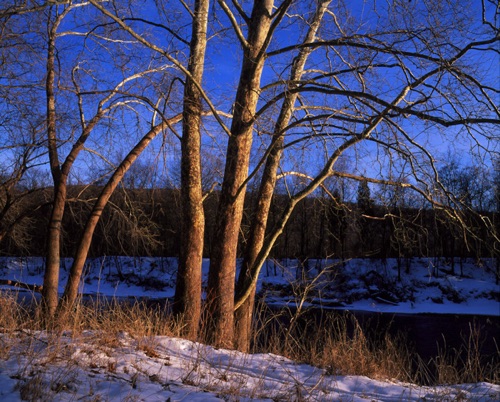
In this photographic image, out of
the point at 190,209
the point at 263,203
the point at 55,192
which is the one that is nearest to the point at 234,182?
the point at 190,209

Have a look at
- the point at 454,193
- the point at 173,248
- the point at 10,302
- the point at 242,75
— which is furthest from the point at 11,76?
the point at 173,248

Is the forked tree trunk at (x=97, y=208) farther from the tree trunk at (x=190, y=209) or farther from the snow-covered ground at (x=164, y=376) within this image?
the snow-covered ground at (x=164, y=376)

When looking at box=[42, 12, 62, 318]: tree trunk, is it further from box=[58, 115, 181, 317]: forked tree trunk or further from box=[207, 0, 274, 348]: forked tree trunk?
box=[207, 0, 274, 348]: forked tree trunk

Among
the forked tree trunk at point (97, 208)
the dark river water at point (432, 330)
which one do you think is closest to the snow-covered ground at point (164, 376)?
the forked tree trunk at point (97, 208)

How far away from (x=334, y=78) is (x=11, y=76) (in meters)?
6.23

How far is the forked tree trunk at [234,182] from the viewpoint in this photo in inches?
296

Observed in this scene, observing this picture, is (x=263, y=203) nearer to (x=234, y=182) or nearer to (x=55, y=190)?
(x=234, y=182)

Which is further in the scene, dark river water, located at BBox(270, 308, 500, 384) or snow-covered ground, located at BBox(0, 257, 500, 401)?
dark river water, located at BBox(270, 308, 500, 384)

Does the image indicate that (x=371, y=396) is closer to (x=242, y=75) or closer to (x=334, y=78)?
(x=242, y=75)

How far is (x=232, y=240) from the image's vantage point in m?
7.72

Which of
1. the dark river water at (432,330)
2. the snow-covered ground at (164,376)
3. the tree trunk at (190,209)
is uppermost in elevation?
the tree trunk at (190,209)

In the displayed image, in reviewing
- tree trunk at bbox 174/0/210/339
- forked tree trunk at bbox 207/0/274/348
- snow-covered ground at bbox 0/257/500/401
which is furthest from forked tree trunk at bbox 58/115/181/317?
snow-covered ground at bbox 0/257/500/401

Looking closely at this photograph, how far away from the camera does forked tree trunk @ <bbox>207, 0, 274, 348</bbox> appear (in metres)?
7.52

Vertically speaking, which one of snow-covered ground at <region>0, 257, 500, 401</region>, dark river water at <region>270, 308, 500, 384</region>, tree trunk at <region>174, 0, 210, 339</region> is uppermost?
tree trunk at <region>174, 0, 210, 339</region>
